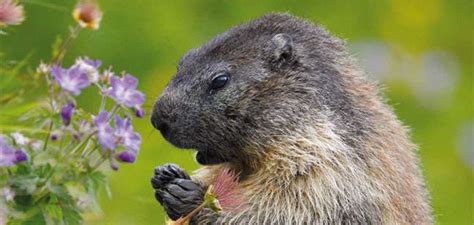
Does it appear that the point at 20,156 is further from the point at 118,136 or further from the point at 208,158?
the point at 208,158

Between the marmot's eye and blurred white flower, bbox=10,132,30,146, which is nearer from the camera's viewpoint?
blurred white flower, bbox=10,132,30,146

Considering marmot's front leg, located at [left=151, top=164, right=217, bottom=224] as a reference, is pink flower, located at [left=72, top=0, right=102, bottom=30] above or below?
above

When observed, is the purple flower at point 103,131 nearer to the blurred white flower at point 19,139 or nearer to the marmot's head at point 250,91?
the blurred white flower at point 19,139

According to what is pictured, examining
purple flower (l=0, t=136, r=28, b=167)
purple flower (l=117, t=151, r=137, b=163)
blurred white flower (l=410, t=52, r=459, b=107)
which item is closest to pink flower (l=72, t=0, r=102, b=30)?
purple flower (l=117, t=151, r=137, b=163)

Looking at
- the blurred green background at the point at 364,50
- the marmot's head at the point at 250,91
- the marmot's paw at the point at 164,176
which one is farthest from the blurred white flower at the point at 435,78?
the marmot's paw at the point at 164,176

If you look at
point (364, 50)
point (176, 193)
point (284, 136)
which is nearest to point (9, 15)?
point (176, 193)

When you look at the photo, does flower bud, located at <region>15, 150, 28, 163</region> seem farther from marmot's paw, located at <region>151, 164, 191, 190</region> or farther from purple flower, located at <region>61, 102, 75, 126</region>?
marmot's paw, located at <region>151, 164, 191, 190</region>

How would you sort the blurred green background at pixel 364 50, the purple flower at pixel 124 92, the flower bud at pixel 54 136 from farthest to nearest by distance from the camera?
the blurred green background at pixel 364 50, the purple flower at pixel 124 92, the flower bud at pixel 54 136
